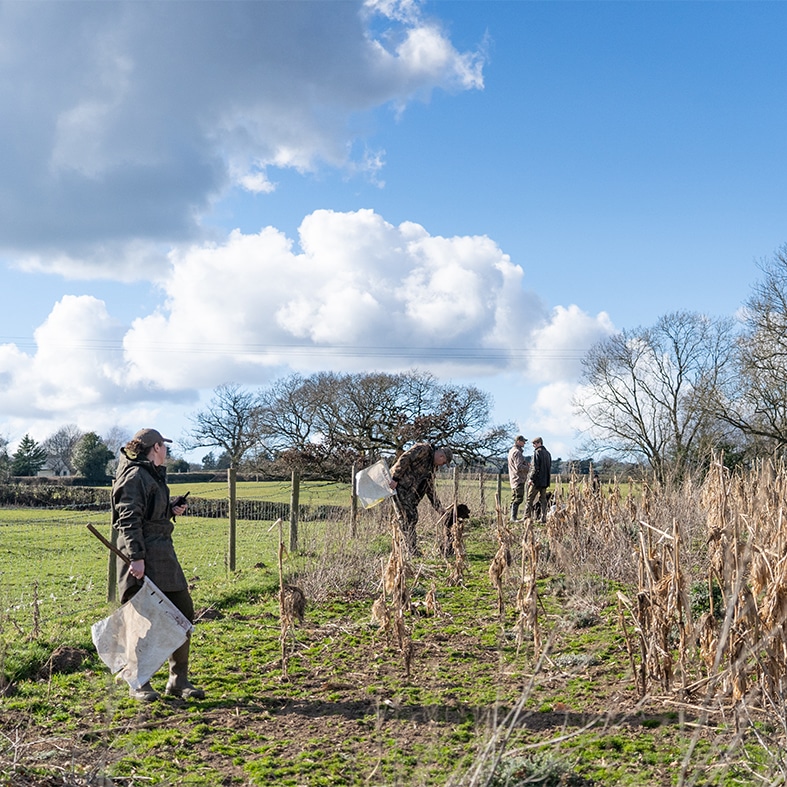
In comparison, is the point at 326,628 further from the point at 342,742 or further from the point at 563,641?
the point at 342,742

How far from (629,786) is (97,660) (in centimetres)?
399

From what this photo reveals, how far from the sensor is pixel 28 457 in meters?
45.0

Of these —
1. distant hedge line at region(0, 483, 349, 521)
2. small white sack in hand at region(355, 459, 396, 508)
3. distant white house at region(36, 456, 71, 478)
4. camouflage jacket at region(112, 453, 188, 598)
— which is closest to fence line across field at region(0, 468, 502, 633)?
small white sack in hand at region(355, 459, 396, 508)

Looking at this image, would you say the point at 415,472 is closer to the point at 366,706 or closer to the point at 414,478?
the point at 414,478

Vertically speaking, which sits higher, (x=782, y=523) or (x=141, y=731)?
(x=782, y=523)

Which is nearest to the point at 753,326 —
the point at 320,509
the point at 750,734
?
the point at 320,509

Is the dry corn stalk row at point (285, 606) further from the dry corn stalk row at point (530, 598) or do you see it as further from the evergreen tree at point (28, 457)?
the evergreen tree at point (28, 457)

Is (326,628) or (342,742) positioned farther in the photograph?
(326,628)

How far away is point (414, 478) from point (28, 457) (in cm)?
4030

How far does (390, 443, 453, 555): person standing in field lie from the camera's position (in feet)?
32.0

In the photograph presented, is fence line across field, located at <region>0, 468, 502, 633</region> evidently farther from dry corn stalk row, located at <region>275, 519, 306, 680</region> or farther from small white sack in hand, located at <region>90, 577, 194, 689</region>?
dry corn stalk row, located at <region>275, 519, 306, 680</region>

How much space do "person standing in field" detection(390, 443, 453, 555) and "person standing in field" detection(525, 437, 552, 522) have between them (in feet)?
16.4

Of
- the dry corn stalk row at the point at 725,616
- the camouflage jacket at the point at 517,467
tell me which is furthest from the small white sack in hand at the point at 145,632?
the camouflage jacket at the point at 517,467

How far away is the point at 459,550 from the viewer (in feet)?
28.5
